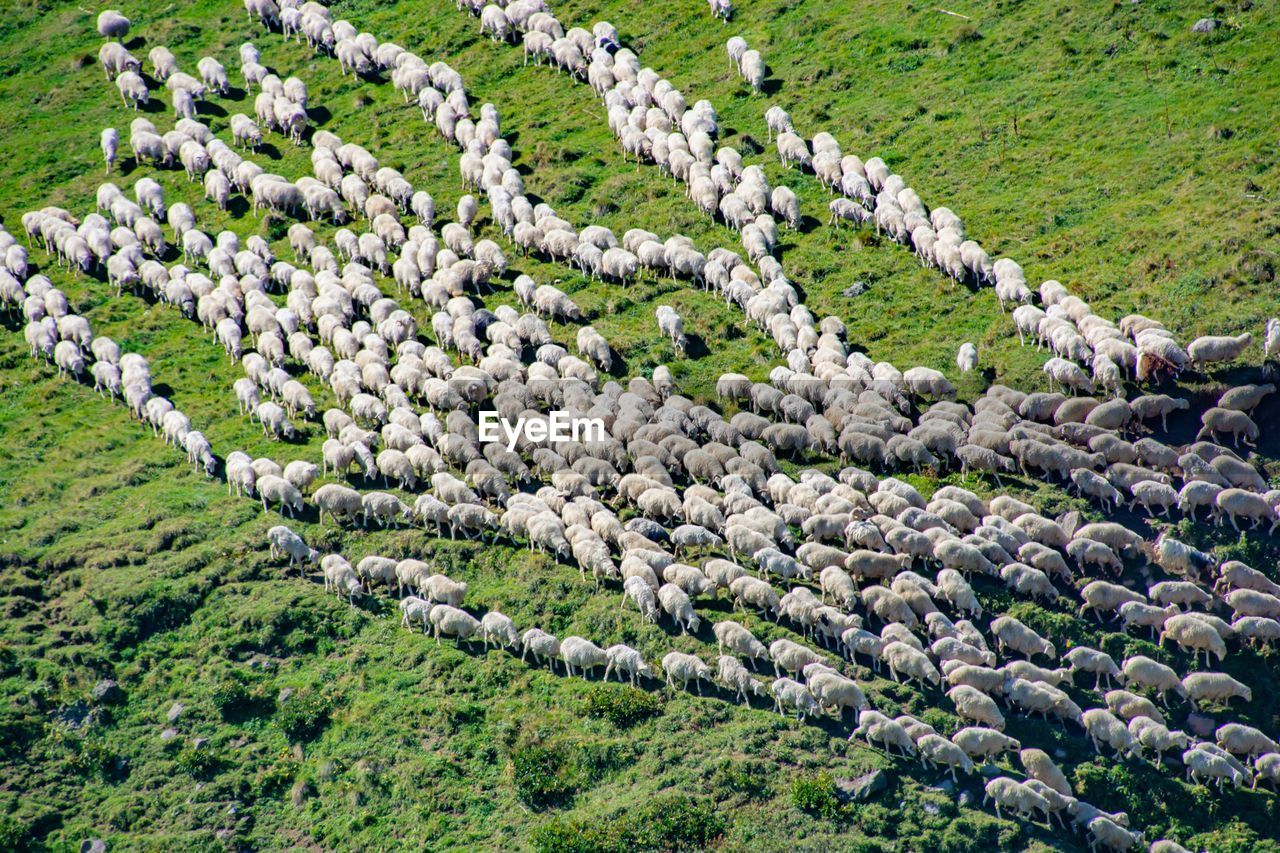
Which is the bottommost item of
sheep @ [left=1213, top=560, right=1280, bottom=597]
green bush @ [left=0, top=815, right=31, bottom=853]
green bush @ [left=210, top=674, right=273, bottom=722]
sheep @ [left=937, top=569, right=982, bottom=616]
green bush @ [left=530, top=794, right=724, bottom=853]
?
green bush @ [left=0, top=815, right=31, bottom=853]

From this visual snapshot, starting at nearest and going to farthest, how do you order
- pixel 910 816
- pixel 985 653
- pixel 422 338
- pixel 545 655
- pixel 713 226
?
pixel 910 816 → pixel 985 653 → pixel 545 655 → pixel 422 338 → pixel 713 226

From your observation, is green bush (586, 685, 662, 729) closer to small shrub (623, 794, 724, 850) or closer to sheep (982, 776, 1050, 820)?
small shrub (623, 794, 724, 850)

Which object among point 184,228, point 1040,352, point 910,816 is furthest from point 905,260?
point 184,228

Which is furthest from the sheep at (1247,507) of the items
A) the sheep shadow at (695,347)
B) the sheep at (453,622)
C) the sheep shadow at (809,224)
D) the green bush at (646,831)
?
the sheep shadow at (809,224)

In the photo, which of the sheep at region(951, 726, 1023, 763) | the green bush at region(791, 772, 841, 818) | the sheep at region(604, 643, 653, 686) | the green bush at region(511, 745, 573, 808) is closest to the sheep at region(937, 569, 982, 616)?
the sheep at region(951, 726, 1023, 763)

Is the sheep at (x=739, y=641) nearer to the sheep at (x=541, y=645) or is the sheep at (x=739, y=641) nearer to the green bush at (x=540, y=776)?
the sheep at (x=541, y=645)

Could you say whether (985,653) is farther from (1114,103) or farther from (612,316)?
(1114,103)
